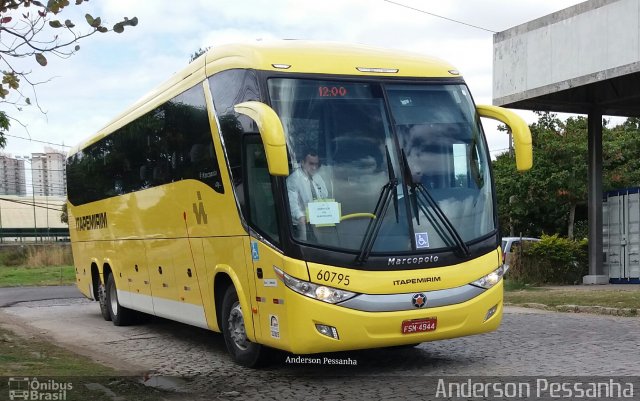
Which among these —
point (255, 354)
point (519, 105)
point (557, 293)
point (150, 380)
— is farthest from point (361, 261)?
point (519, 105)

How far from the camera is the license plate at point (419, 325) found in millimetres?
7719

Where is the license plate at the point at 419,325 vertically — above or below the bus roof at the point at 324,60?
below

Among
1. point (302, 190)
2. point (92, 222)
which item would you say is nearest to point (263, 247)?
point (302, 190)

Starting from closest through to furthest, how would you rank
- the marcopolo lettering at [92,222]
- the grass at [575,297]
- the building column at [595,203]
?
the grass at [575,297] < the marcopolo lettering at [92,222] < the building column at [595,203]

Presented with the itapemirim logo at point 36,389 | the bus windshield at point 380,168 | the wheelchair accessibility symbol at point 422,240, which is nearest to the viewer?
the itapemirim logo at point 36,389

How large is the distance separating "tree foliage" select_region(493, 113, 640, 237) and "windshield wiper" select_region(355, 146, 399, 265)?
22533 mm

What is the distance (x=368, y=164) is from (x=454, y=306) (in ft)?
5.59

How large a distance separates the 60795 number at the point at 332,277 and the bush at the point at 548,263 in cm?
1479

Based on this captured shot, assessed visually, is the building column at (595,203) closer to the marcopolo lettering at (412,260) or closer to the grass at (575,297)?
the grass at (575,297)

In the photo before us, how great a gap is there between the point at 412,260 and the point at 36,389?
149 inches

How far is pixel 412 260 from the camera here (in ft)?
25.6

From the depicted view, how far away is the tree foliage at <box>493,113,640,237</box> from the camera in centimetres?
2983

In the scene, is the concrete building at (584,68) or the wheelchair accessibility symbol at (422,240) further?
the concrete building at (584,68)

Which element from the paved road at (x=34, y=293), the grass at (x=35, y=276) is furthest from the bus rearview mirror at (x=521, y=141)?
the grass at (x=35, y=276)
